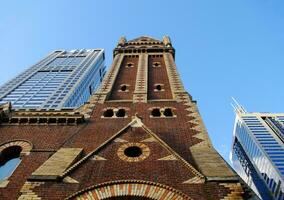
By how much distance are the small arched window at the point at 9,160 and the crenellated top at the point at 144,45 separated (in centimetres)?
2267

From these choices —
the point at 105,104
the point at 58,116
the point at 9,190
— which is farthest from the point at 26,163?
the point at 105,104

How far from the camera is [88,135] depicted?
2039cm

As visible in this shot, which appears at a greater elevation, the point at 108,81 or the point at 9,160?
the point at 108,81

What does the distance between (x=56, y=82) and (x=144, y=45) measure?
4808cm

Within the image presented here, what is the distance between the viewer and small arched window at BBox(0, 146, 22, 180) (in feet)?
60.9

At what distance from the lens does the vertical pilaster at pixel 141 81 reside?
26.7 m

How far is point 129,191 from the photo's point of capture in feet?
45.9

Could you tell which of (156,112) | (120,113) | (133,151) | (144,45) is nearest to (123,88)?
(120,113)

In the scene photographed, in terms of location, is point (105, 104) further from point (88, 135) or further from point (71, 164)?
point (71, 164)

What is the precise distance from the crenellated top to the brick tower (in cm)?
1121

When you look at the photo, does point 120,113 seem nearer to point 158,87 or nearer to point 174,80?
point 158,87

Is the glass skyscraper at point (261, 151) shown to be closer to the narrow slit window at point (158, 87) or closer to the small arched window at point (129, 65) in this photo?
the small arched window at point (129, 65)

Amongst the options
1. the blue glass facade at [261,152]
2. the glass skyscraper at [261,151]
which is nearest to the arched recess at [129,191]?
the blue glass facade at [261,152]

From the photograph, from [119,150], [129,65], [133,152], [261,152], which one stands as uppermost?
[261,152]
